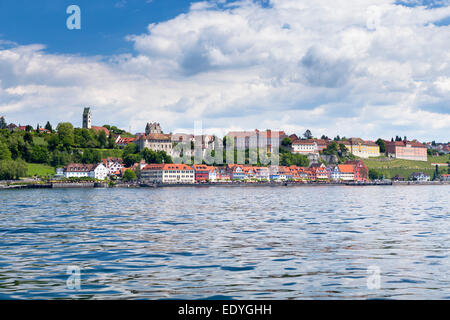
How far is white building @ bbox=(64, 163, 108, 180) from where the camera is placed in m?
177

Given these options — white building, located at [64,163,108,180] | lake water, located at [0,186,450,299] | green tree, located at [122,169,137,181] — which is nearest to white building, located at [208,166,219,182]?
green tree, located at [122,169,137,181]

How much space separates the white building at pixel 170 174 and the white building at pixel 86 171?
1495 centimetres

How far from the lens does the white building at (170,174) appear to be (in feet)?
589

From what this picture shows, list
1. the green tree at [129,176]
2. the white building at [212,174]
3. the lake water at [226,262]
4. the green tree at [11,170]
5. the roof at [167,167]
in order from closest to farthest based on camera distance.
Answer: the lake water at [226,262] < the green tree at [11,170] < the green tree at [129,176] < the roof at [167,167] < the white building at [212,174]

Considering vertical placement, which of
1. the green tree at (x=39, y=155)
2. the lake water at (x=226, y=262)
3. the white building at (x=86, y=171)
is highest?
the green tree at (x=39, y=155)

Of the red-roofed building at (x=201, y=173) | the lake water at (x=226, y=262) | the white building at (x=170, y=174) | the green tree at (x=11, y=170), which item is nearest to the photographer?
the lake water at (x=226, y=262)

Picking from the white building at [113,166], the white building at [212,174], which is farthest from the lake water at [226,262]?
the white building at [113,166]

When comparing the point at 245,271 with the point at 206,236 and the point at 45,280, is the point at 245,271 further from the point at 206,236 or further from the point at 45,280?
the point at 206,236

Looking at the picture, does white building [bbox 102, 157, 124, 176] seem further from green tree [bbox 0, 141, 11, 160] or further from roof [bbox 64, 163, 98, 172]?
green tree [bbox 0, 141, 11, 160]

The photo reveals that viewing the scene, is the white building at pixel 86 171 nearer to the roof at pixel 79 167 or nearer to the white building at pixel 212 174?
the roof at pixel 79 167

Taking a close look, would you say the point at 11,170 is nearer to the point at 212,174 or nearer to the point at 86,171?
the point at 86,171

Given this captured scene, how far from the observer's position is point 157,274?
46.4 ft
